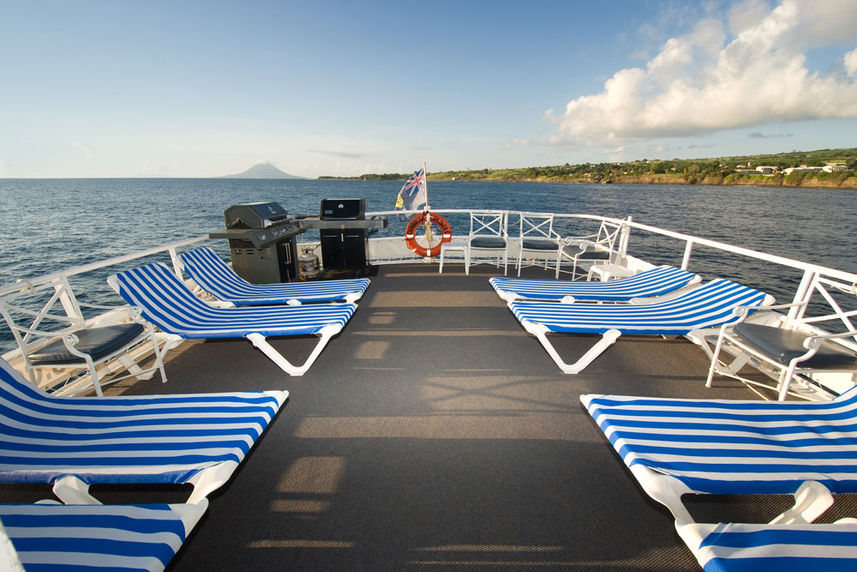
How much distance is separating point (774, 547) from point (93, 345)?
150 inches

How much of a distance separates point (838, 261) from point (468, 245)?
69.2 ft

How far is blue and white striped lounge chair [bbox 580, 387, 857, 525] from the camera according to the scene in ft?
4.97

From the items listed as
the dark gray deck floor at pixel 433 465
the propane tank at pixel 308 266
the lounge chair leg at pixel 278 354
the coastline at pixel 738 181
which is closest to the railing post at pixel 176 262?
the dark gray deck floor at pixel 433 465

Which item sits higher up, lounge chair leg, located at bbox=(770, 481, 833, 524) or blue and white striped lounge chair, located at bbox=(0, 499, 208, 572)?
blue and white striped lounge chair, located at bbox=(0, 499, 208, 572)

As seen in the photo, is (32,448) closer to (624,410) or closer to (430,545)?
(430,545)

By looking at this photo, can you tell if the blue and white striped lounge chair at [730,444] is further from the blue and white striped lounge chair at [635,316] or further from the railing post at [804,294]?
the railing post at [804,294]

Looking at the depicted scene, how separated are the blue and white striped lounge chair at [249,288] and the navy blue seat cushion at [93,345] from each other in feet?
3.15

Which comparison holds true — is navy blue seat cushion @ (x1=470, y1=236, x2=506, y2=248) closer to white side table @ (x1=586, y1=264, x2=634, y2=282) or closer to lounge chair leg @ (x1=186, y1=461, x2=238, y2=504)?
white side table @ (x1=586, y1=264, x2=634, y2=282)

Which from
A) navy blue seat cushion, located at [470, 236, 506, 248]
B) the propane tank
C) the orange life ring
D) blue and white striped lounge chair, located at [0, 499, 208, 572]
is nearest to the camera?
blue and white striped lounge chair, located at [0, 499, 208, 572]

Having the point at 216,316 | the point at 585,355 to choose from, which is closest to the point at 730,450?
the point at 585,355

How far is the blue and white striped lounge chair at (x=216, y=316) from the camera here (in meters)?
2.92

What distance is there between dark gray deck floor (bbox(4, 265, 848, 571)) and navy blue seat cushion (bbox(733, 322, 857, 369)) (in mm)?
500

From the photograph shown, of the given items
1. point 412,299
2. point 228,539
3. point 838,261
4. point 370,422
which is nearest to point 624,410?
point 370,422

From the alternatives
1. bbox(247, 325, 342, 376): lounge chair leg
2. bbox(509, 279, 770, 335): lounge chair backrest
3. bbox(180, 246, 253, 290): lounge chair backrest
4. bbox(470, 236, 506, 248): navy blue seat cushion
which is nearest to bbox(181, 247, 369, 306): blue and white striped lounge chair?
bbox(180, 246, 253, 290): lounge chair backrest
